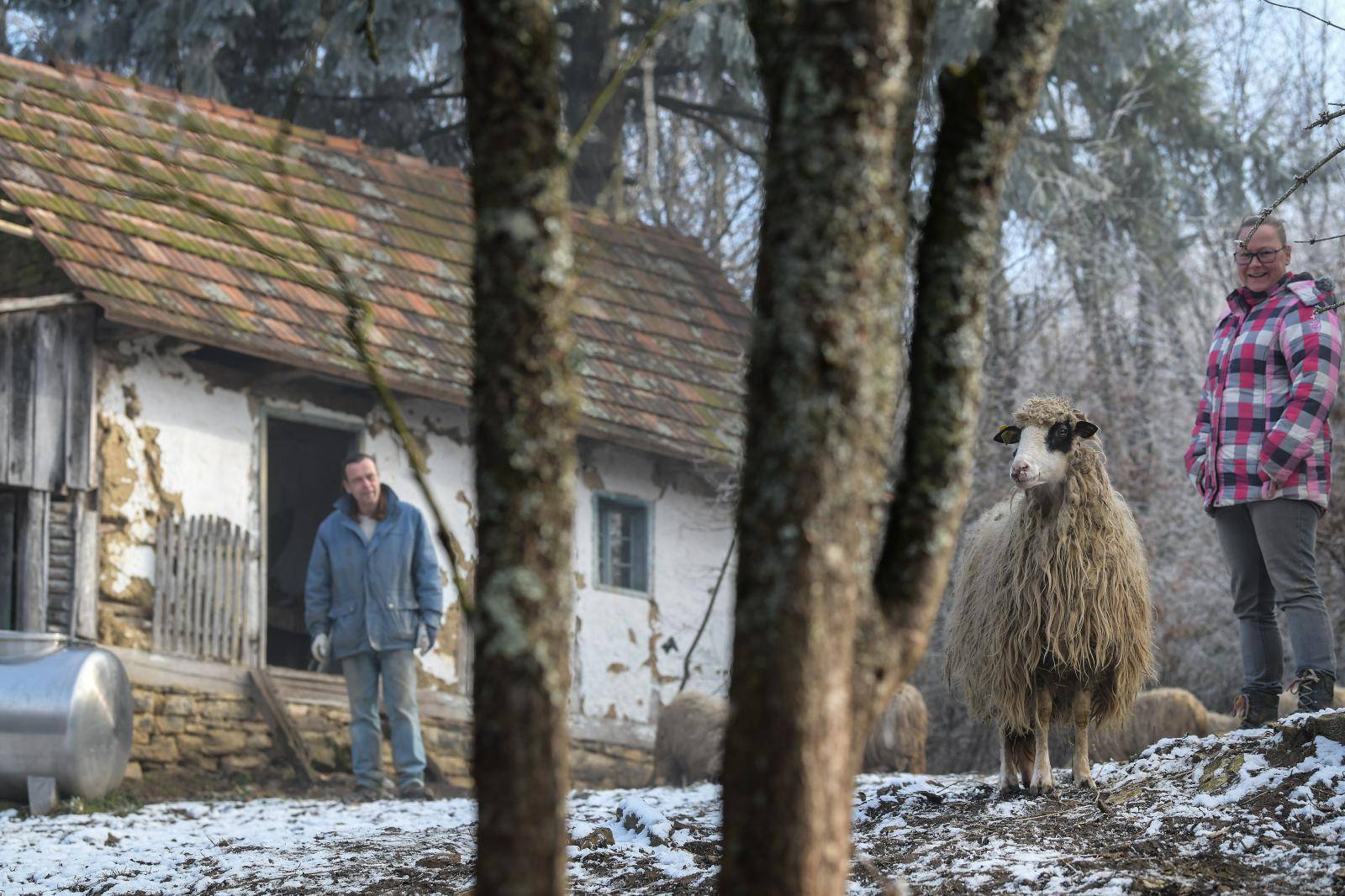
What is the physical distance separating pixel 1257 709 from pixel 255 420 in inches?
335

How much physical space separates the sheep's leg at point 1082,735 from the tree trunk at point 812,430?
3.99m

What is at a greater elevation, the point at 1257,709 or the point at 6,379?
the point at 6,379

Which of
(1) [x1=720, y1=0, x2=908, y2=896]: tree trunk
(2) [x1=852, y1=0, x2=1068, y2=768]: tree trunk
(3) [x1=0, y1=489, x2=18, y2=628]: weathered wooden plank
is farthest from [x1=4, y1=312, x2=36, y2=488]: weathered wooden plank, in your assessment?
(1) [x1=720, y1=0, x2=908, y2=896]: tree trunk

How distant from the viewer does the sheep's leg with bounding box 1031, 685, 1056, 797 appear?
22.8 feet

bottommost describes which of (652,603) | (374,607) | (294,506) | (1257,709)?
(1257,709)

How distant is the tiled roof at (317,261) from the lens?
12688 mm

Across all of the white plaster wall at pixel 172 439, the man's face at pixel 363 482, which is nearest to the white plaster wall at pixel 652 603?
the white plaster wall at pixel 172 439

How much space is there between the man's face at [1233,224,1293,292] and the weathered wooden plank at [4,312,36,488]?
8507 millimetres

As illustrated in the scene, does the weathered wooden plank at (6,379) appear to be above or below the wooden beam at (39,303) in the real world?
A: below

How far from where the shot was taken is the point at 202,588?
12.7m

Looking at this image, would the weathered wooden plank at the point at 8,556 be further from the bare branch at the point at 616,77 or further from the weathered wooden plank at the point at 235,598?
the bare branch at the point at 616,77

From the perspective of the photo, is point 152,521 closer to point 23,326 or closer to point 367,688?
point 23,326

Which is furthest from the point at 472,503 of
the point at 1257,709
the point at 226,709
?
the point at 1257,709

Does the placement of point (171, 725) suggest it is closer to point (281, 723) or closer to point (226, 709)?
point (226, 709)
